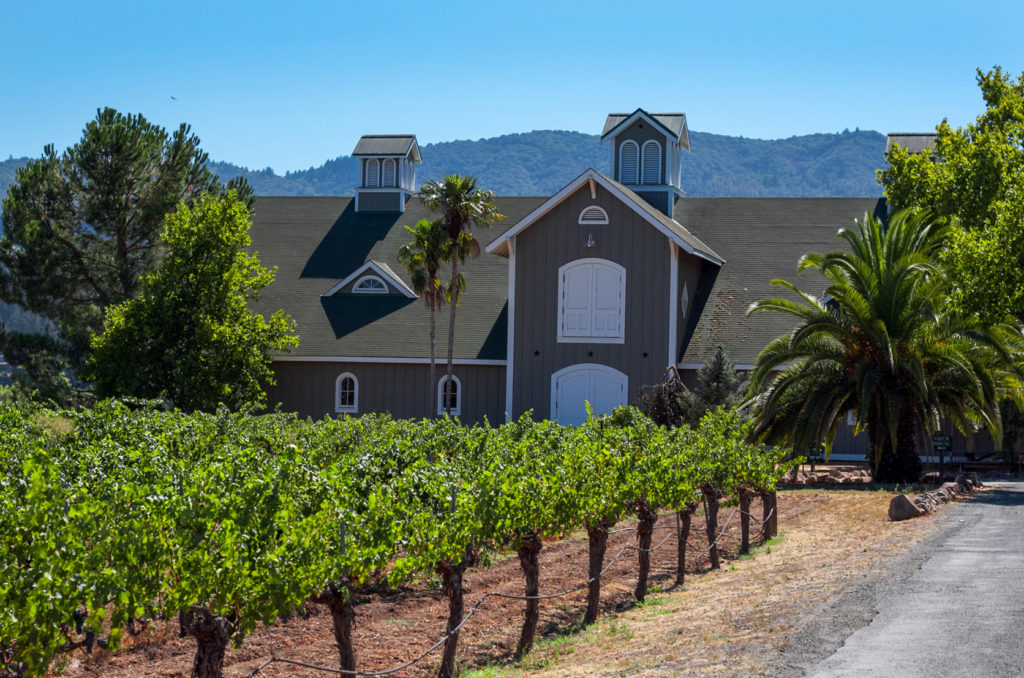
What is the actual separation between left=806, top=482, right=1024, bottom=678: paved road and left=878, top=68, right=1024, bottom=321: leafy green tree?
756cm

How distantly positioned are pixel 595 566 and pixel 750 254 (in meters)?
24.6

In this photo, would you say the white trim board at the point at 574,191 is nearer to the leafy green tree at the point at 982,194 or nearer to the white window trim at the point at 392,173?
the leafy green tree at the point at 982,194

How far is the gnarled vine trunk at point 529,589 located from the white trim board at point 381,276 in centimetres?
2481

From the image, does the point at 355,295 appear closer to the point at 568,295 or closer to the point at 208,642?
the point at 568,295

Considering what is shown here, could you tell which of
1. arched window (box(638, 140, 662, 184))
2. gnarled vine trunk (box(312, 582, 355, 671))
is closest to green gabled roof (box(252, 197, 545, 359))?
arched window (box(638, 140, 662, 184))

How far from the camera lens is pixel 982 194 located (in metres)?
29.2

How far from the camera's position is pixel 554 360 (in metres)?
33.8

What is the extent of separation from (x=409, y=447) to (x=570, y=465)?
2.83 meters

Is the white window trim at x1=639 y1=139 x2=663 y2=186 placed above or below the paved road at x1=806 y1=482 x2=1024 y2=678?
above

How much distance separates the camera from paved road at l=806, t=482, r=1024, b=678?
9.73 metres

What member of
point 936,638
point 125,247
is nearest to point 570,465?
point 936,638

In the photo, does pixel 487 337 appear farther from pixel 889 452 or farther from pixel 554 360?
pixel 889 452

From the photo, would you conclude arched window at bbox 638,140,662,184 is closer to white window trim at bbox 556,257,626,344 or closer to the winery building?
the winery building

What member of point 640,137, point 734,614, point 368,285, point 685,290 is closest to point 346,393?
point 368,285
